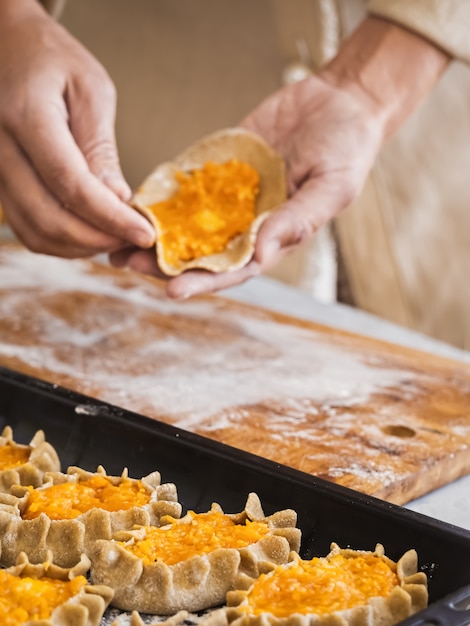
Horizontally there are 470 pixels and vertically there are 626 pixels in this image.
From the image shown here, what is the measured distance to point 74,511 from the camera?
1153mm

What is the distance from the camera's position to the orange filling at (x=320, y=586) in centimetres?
95

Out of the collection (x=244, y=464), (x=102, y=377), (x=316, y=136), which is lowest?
(x=102, y=377)

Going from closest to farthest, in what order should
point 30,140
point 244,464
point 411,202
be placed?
point 244,464
point 30,140
point 411,202

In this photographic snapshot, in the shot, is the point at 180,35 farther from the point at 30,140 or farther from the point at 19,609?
the point at 19,609

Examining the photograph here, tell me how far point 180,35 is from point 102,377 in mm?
1985

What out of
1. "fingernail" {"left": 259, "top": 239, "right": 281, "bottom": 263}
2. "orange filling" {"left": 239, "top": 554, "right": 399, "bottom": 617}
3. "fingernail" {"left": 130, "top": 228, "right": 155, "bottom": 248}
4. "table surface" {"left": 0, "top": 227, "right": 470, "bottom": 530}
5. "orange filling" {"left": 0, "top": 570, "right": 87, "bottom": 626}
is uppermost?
"orange filling" {"left": 239, "top": 554, "right": 399, "bottom": 617}

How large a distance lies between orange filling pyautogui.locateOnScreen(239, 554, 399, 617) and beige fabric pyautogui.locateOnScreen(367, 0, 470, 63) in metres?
1.60

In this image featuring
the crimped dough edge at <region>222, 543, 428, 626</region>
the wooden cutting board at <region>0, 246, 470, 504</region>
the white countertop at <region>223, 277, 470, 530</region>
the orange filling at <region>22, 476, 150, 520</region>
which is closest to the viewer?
the crimped dough edge at <region>222, 543, 428, 626</region>

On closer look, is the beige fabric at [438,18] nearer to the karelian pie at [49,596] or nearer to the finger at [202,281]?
the finger at [202,281]

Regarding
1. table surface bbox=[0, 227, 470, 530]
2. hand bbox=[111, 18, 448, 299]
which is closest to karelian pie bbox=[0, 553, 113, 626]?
hand bbox=[111, 18, 448, 299]

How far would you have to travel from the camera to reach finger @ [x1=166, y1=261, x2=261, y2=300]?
1833 millimetres

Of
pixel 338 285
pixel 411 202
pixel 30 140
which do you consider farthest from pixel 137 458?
pixel 338 285

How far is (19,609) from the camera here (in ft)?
3.04

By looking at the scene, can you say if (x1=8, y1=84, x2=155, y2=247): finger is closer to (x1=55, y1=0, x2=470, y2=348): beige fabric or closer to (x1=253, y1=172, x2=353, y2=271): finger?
(x1=253, y1=172, x2=353, y2=271): finger
